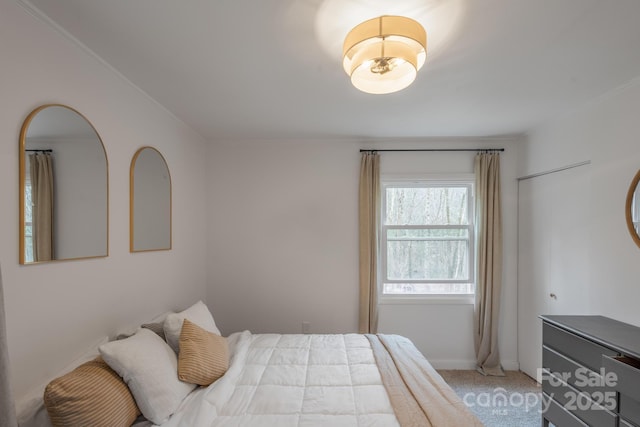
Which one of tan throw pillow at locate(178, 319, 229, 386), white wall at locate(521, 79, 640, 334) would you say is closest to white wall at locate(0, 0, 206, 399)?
tan throw pillow at locate(178, 319, 229, 386)

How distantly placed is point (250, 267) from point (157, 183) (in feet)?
4.64

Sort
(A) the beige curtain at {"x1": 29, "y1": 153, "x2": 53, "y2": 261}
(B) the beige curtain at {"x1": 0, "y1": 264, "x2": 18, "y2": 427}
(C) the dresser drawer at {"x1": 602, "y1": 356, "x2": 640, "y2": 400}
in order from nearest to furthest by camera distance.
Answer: (B) the beige curtain at {"x1": 0, "y1": 264, "x2": 18, "y2": 427} → (A) the beige curtain at {"x1": 29, "y1": 153, "x2": 53, "y2": 261} → (C) the dresser drawer at {"x1": 602, "y1": 356, "x2": 640, "y2": 400}

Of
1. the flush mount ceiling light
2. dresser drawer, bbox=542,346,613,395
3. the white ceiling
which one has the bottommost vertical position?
dresser drawer, bbox=542,346,613,395

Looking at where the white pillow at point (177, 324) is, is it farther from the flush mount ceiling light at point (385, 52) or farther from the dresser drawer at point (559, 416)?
the dresser drawer at point (559, 416)

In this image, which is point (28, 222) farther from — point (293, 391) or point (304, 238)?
point (304, 238)

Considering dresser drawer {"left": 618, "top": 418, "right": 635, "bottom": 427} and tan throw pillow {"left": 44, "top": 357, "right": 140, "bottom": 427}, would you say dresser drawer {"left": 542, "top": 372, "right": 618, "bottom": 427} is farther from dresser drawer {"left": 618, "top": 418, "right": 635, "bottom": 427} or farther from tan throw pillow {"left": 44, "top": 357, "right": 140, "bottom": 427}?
tan throw pillow {"left": 44, "top": 357, "right": 140, "bottom": 427}

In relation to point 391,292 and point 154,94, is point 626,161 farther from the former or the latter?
point 154,94

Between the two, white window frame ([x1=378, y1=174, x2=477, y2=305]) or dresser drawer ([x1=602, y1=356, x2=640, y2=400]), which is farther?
white window frame ([x1=378, y1=174, x2=477, y2=305])

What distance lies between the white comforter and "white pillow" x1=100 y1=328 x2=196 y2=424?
0.24ft

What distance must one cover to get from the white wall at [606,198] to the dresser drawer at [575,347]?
0.46m

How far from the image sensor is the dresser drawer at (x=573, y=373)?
71.3 inches

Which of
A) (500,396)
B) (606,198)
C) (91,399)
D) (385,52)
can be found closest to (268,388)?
(91,399)

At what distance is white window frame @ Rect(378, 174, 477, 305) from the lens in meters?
3.39

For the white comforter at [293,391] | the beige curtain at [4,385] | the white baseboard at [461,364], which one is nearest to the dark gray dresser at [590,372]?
the white baseboard at [461,364]
